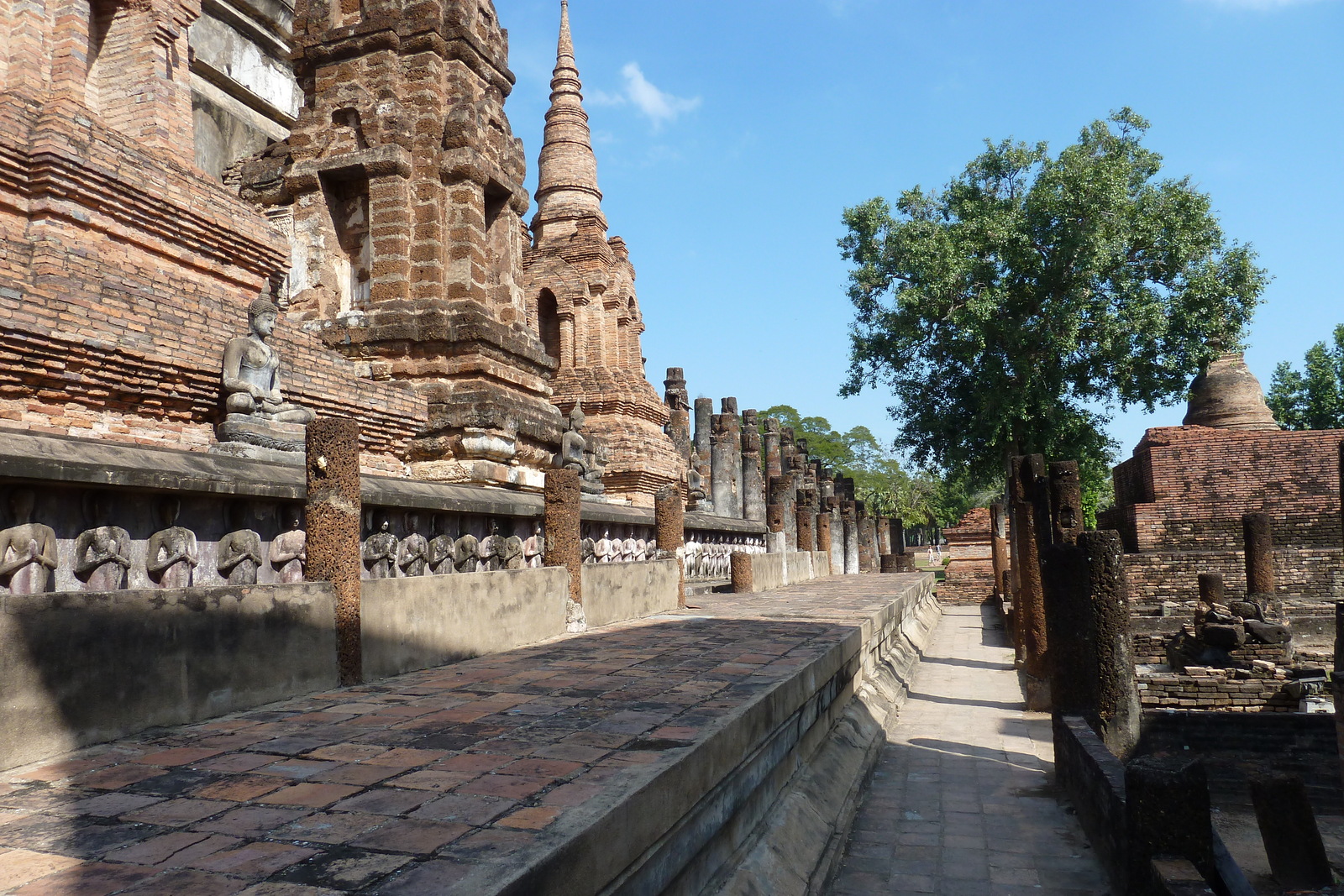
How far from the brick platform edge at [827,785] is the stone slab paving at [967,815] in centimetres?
12

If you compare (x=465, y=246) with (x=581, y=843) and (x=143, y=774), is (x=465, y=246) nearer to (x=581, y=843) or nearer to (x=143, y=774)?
(x=143, y=774)

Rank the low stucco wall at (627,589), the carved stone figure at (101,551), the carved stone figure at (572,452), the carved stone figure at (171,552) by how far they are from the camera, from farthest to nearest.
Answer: the carved stone figure at (572,452)
the low stucco wall at (627,589)
the carved stone figure at (171,552)
the carved stone figure at (101,551)

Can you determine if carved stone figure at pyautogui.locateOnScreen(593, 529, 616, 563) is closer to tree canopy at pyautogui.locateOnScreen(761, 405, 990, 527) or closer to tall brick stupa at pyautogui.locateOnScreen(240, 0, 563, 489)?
tall brick stupa at pyautogui.locateOnScreen(240, 0, 563, 489)

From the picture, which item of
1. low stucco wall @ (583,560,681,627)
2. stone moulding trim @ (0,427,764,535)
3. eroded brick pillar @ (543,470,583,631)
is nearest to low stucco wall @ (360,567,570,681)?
eroded brick pillar @ (543,470,583,631)

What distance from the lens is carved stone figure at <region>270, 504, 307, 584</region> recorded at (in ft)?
13.9

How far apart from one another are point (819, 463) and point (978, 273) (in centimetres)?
1120

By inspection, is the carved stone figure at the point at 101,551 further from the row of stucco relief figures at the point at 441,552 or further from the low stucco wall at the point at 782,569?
the low stucco wall at the point at 782,569

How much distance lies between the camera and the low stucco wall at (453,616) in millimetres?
4527

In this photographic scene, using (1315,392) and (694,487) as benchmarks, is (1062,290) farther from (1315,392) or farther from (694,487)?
(1315,392)

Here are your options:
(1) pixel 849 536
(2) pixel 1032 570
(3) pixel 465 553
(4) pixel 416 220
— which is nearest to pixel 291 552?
(3) pixel 465 553

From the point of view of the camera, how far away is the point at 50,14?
7395 millimetres

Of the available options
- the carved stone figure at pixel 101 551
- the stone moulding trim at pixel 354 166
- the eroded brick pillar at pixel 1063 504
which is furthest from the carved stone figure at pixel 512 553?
the stone moulding trim at pixel 354 166

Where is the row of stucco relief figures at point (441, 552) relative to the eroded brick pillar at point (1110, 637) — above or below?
above

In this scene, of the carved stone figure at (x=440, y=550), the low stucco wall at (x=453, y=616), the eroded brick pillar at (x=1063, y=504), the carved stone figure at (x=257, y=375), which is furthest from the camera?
the carved stone figure at (x=257, y=375)
